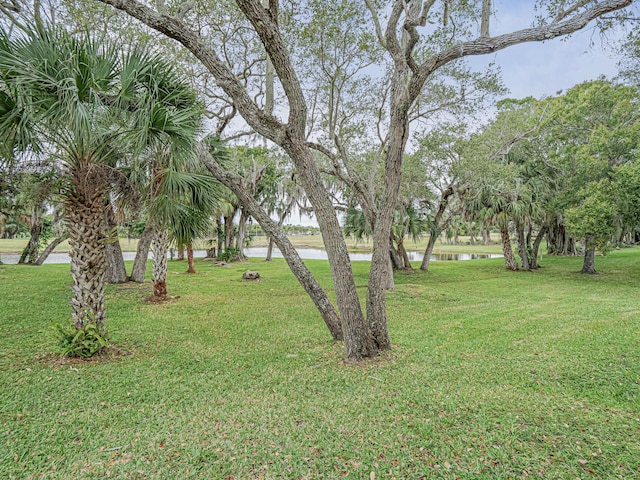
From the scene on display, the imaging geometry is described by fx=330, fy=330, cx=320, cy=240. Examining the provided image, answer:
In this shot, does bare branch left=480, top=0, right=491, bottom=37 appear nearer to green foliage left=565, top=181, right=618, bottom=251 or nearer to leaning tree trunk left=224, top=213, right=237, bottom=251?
green foliage left=565, top=181, right=618, bottom=251

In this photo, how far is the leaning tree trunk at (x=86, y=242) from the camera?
443 centimetres

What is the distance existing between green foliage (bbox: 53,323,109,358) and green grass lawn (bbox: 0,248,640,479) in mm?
180

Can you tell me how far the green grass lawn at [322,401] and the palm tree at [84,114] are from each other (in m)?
1.52

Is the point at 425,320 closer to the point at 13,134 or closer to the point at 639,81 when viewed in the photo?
the point at 13,134

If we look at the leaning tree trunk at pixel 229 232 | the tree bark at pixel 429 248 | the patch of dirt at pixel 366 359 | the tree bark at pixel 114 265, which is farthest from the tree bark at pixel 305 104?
the leaning tree trunk at pixel 229 232

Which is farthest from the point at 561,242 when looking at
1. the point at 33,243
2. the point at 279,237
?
the point at 33,243

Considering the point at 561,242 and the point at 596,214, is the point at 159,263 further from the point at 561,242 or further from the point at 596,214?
the point at 561,242

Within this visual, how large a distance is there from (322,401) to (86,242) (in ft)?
12.4

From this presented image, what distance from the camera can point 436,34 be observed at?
23.1 ft

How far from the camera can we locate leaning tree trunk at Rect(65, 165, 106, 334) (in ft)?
A: 14.5

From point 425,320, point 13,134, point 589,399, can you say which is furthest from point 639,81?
point 13,134

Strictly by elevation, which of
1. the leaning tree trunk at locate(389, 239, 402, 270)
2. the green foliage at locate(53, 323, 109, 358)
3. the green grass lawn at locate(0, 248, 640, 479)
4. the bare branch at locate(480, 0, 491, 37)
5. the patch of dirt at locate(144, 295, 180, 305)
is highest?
the bare branch at locate(480, 0, 491, 37)

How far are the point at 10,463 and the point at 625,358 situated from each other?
6.43m

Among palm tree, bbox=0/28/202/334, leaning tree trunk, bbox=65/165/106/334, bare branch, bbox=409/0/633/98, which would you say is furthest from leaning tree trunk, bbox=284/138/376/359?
leaning tree trunk, bbox=65/165/106/334
